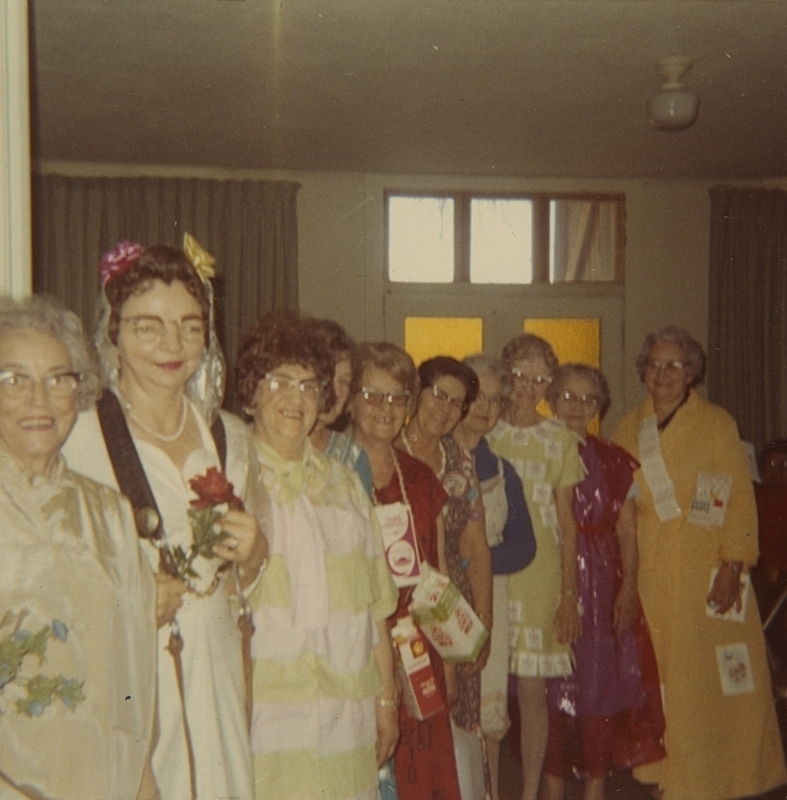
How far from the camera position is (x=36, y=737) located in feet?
4.83

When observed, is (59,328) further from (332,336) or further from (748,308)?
(748,308)

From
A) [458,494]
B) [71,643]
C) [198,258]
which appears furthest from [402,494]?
[71,643]

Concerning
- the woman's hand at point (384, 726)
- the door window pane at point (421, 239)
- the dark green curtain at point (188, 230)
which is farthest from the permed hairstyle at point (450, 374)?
the door window pane at point (421, 239)

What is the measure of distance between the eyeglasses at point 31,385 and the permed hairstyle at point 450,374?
1.70m

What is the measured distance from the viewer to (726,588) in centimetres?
371

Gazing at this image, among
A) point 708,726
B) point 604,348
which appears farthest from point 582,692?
point 604,348

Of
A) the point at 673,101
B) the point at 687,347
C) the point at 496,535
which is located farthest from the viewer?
the point at 673,101

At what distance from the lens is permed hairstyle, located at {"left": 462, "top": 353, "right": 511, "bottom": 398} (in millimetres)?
3613

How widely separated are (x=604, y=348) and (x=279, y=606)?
4987mm

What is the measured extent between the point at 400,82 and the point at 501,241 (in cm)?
262

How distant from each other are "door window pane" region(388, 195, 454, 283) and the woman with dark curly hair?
443 centimetres

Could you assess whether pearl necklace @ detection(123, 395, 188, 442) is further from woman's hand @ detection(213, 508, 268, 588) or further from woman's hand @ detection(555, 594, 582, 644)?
woman's hand @ detection(555, 594, 582, 644)

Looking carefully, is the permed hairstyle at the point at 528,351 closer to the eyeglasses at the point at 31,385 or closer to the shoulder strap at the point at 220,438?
the shoulder strap at the point at 220,438

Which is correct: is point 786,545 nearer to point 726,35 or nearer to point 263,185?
point 726,35
